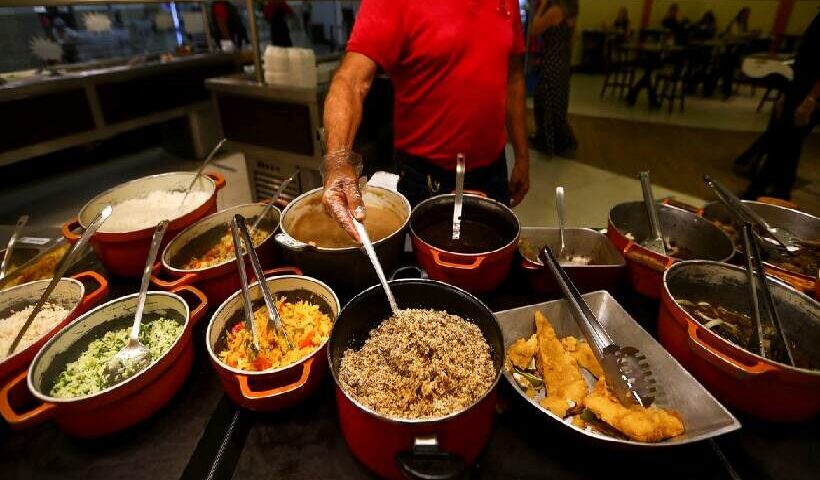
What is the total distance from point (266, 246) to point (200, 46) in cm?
647

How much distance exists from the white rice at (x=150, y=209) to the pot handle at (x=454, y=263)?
2.76 feet

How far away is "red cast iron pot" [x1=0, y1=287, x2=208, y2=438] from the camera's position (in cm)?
76

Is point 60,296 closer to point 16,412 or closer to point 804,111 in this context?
point 16,412

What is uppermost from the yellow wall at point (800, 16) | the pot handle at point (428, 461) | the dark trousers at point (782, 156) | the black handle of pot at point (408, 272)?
the yellow wall at point (800, 16)

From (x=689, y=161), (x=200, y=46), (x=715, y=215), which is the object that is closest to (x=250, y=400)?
(x=715, y=215)

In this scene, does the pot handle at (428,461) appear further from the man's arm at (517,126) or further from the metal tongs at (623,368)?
the man's arm at (517,126)

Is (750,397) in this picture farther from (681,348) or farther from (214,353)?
(214,353)

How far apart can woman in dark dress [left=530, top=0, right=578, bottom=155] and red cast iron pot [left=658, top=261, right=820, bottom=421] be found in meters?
4.68

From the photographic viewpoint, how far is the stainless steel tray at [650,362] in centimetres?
77

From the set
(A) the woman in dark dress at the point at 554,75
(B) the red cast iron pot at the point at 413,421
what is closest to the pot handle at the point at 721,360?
(B) the red cast iron pot at the point at 413,421

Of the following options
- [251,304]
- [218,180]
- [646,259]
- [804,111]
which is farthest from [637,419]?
[804,111]

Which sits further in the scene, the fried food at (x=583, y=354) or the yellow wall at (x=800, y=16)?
the yellow wall at (x=800, y=16)

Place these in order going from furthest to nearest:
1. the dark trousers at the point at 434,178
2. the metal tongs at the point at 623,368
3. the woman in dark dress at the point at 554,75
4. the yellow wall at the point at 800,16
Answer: the yellow wall at the point at 800,16 → the woman in dark dress at the point at 554,75 → the dark trousers at the point at 434,178 → the metal tongs at the point at 623,368

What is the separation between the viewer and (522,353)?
39.2 inches
